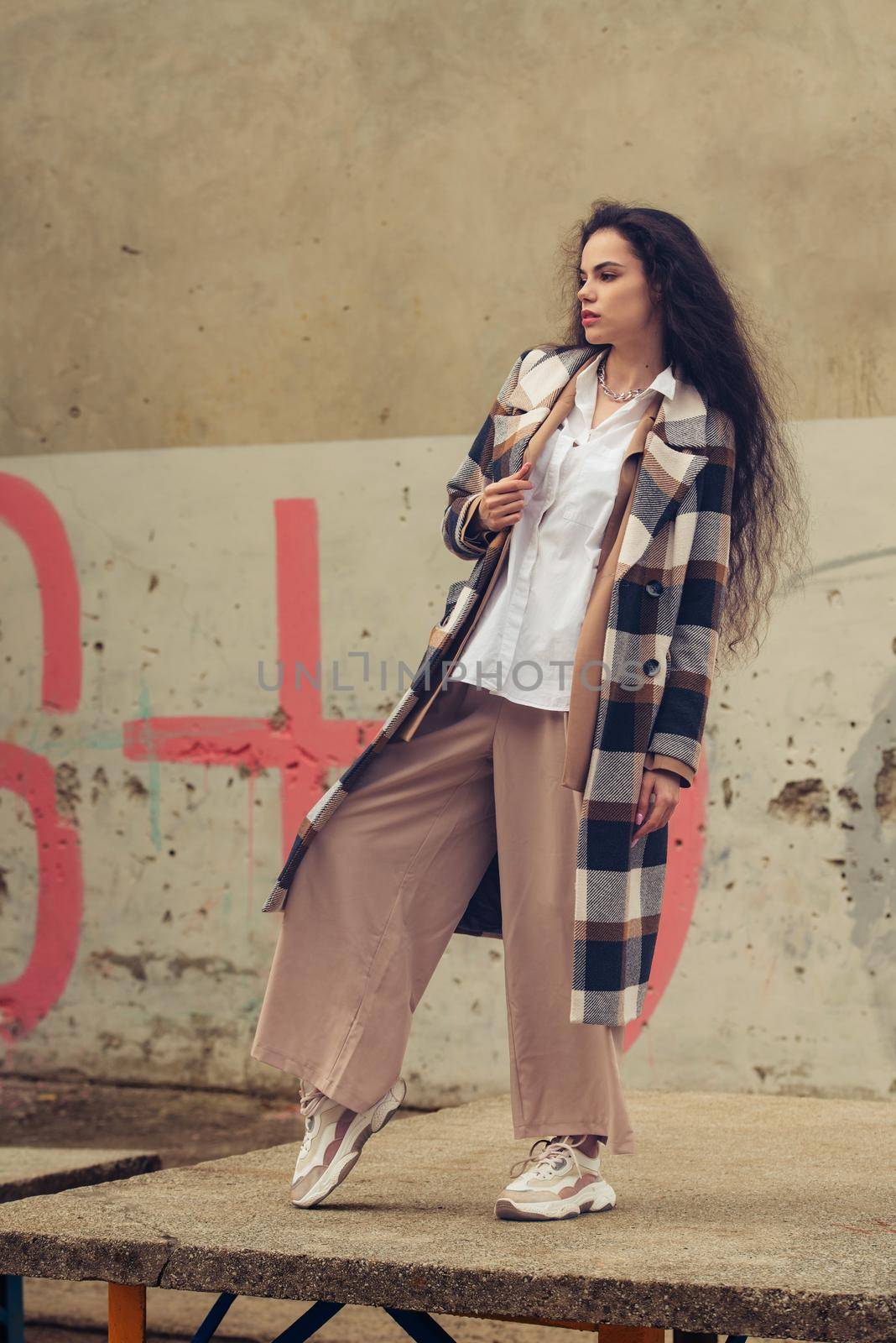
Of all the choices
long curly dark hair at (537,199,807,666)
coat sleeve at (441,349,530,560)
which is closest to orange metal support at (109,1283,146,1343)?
coat sleeve at (441,349,530,560)

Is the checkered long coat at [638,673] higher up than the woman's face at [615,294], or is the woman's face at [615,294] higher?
the woman's face at [615,294]

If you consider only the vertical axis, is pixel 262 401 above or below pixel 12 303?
below

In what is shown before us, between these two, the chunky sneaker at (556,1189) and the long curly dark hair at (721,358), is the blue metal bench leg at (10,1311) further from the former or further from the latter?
the long curly dark hair at (721,358)

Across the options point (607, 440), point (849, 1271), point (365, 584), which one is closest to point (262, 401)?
point (365, 584)

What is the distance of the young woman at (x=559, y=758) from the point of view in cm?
246

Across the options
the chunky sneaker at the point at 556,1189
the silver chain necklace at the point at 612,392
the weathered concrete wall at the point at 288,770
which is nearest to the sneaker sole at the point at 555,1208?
the chunky sneaker at the point at 556,1189

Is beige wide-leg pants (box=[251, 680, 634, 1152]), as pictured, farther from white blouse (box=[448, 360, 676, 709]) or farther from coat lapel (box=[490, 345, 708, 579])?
coat lapel (box=[490, 345, 708, 579])

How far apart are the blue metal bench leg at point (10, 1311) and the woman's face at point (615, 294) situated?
2.25m

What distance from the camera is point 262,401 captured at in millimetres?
5383

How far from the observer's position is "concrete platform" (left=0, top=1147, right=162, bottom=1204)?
10.6 ft

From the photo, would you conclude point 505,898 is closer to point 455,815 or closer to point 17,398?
point 455,815

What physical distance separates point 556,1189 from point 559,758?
0.71 meters

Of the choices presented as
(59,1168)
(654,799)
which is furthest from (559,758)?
(59,1168)

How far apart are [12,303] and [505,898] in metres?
3.93
